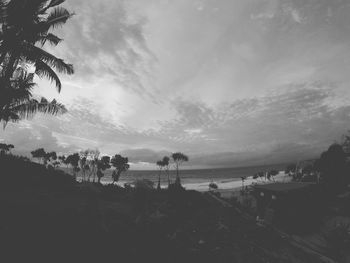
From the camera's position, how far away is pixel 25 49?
8.48 m

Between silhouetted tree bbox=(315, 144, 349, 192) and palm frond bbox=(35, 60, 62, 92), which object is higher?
palm frond bbox=(35, 60, 62, 92)

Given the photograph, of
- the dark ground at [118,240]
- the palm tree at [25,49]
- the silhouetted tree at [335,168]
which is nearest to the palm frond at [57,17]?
the palm tree at [25,49]

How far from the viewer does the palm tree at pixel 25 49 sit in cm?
784

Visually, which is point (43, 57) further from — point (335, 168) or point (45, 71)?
point (335, 168)

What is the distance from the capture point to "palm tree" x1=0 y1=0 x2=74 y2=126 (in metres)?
7.84

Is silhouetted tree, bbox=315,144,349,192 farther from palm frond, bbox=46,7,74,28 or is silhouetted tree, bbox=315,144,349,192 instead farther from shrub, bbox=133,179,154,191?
palm frond, bbox=46,7,74,28

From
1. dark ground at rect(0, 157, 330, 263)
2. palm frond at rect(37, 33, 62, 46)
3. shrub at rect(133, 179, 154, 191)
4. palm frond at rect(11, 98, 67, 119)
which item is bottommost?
dark ground at rect(0, 157, 330, 263)

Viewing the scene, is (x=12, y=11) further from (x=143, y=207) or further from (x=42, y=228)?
(x=143, y=207)

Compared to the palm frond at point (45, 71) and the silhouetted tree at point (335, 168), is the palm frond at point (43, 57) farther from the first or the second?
A: the silhouetted tree at point (335, 168)

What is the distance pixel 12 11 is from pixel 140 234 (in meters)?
9.69

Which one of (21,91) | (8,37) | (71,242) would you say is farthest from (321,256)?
(8,37)

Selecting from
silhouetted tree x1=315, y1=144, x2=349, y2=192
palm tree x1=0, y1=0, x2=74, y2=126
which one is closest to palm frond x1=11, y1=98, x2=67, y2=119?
palm tree x1=0, y1=0, x2=74, y2=126

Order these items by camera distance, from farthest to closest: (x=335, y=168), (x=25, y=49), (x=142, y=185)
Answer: (x=335, y=168) < (x=142, y=185) < (x=25, y=49)

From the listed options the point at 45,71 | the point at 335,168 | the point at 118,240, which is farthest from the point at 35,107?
the point at 335,168
